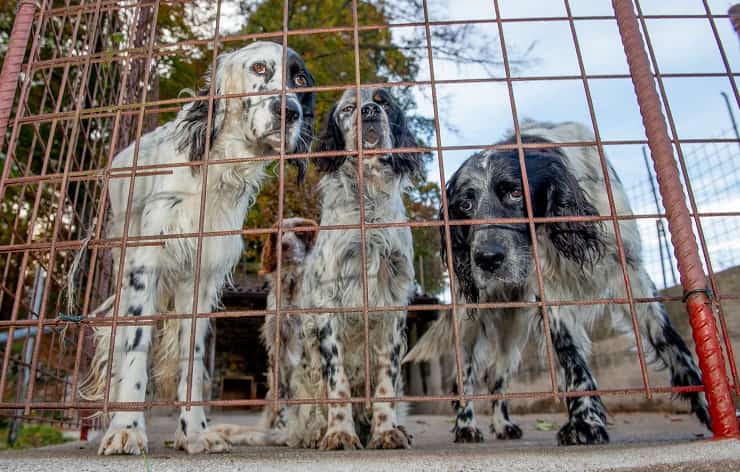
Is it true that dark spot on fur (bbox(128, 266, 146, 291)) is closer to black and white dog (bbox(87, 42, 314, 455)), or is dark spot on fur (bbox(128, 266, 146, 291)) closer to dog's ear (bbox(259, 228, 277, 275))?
black and white dog (bbox(87, 42, 314, 455))

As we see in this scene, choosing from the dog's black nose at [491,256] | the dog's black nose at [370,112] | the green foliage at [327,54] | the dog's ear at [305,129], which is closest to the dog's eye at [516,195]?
the dog's black nose at [491,256]

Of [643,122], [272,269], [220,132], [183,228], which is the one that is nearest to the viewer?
[643,122]

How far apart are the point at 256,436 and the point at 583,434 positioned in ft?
7.62

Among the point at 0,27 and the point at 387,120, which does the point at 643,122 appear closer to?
the point at 387,120

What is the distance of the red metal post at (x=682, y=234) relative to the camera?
212cm

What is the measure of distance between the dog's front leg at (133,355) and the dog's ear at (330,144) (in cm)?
148

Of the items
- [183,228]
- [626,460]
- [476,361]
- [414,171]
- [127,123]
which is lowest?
[626,460]

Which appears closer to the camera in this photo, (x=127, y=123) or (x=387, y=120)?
(x=387, y=120)

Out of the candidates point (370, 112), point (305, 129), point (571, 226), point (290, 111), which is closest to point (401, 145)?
point (370, 112)

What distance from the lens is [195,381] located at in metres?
3.40

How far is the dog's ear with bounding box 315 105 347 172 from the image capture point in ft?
14.1

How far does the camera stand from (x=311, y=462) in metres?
1.91

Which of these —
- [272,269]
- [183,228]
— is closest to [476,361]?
[272,269]

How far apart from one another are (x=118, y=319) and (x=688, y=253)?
239 centimetres
